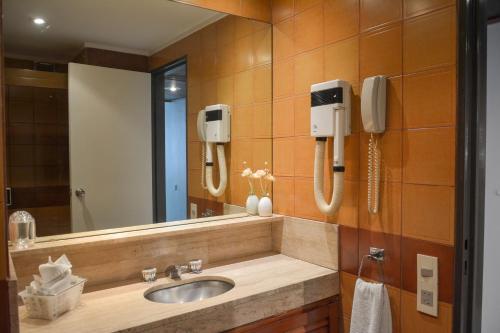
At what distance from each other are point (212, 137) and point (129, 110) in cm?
46

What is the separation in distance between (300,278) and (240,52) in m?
1.26

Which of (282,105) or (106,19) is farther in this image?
(282,105)

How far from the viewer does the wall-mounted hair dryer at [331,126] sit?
60.0 inches

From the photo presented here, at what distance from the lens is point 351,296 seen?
5.25 ft

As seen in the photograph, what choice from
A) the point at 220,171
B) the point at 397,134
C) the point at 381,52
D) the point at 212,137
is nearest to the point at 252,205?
the point at 220,171

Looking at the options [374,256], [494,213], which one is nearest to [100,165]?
[374,256]

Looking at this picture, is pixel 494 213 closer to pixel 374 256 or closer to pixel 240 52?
pixel 374 256

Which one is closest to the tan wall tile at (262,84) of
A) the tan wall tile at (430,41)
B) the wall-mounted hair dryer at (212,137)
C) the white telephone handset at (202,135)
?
the wall-mounted hair dryer at (212,137)

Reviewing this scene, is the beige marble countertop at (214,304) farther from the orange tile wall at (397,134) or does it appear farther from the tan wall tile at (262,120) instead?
the tan wall tile at (262,120)

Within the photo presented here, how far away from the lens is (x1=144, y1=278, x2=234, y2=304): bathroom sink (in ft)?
4.84

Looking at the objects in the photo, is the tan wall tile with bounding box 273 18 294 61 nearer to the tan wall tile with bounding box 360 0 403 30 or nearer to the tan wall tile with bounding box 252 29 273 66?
the tan wall tile with bounding box 252 29 273 66

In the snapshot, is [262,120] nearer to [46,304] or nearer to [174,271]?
[174,271]

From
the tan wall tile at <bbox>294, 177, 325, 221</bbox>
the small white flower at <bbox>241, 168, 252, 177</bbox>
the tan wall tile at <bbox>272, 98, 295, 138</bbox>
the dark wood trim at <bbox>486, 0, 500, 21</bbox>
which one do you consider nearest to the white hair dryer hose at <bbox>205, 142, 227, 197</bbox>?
the small white flower at <bbox>241, 168, 252, 177</bbox>

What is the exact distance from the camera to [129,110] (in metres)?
1.71
